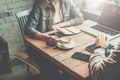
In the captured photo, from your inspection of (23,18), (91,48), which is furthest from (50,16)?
(91,48)

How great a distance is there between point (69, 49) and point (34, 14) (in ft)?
2.42

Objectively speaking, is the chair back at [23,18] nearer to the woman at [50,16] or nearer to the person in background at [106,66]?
the woman at [50,16]

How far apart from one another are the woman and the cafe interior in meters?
0.10

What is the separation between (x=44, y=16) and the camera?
102 inches

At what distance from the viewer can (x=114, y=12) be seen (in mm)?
2377

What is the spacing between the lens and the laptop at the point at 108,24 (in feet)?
7.64

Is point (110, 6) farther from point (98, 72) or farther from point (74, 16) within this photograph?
point (98, 72)

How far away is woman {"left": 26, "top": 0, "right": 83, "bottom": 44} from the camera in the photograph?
2487 millimetres

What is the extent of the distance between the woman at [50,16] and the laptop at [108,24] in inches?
10.5

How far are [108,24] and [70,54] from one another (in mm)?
769

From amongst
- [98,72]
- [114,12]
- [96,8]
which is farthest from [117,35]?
[96,8]

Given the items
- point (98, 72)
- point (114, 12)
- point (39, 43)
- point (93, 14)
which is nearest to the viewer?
point (98, 72)

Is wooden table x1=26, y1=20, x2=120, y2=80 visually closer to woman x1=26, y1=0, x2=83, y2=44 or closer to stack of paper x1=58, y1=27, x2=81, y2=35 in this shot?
stack of paper x1=58, y1=27, x2=81, y2=35

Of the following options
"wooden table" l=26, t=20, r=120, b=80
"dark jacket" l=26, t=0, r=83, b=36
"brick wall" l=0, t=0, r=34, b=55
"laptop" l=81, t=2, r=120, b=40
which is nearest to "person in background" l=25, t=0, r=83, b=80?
"dark jacket" l=26, t=0, r=83, b=36
